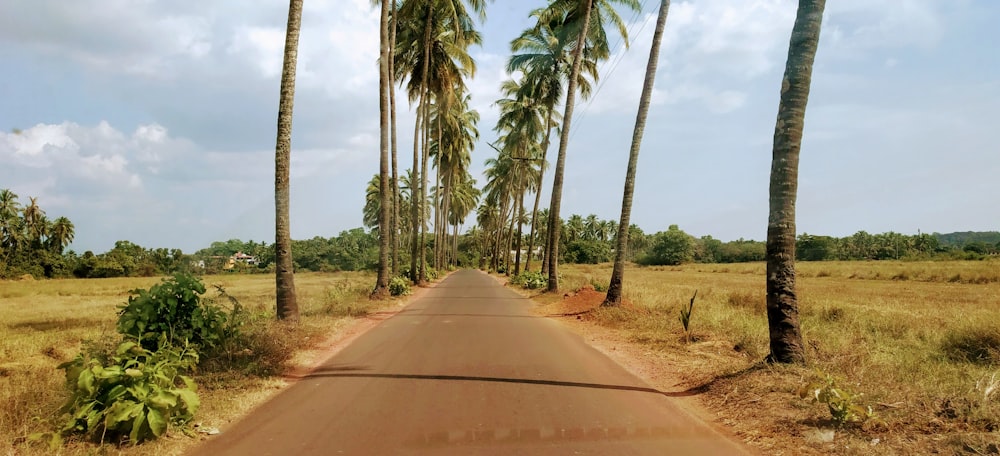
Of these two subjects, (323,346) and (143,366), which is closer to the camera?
(143,366)

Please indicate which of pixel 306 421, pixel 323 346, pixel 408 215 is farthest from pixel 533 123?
pixel 408 215

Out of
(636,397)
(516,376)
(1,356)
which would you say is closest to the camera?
(636,397)

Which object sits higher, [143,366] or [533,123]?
[533,123]

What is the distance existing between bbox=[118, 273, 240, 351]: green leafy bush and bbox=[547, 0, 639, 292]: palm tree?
50.3ft

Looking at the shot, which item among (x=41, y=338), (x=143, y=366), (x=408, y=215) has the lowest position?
(x=41, y=338)

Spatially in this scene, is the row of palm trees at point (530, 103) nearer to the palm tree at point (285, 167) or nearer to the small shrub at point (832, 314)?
the palm tree at point (285, 167)

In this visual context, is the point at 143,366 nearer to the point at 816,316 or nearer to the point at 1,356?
the point at 1,356

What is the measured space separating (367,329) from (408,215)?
53.6 m

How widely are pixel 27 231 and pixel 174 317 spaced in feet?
214

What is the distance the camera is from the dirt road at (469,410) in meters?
4.66

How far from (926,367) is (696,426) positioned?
15.0ft

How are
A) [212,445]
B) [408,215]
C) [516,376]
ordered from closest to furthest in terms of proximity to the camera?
[212,445] < [516,376] < [408,215]

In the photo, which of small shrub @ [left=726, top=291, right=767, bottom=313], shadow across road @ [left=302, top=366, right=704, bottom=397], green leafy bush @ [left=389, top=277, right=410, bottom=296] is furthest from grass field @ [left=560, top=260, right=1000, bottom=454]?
green leafy bush @ [left=389, top=277, right=410, bottom=296]

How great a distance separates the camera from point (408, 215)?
65375 millimetres
